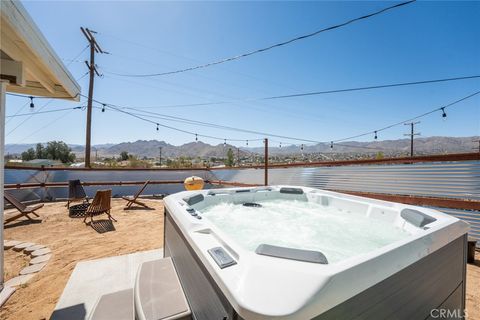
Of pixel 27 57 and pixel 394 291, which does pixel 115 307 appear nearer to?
pixel 394 291

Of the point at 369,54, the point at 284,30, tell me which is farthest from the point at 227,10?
the point at 369,54

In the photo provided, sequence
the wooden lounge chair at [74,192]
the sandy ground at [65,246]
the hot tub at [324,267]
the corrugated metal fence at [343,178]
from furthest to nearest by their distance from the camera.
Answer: the wooden lounge chair at [74,192], the corrugated metal fence at [343,178], the sandy ground at [65,246], the hot tub at [324,267]

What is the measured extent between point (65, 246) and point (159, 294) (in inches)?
96.6

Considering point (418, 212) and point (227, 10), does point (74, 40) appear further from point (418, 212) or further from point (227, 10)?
point (418, 212)

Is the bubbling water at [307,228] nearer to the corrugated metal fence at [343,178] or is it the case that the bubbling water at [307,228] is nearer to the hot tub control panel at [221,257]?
the hot tub control panel at [221,257]

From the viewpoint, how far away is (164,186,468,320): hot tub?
2.39 ft

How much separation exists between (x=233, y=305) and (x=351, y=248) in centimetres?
153

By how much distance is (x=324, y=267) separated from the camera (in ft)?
2.71

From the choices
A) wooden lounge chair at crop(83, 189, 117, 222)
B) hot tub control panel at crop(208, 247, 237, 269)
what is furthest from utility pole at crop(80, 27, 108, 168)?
hot tub control panel at crop(208, 247, 237, 269)

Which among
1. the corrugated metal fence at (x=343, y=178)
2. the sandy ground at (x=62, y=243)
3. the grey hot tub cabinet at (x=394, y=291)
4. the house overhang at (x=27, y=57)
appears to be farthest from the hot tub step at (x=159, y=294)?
the corrugated metal fence at (x=343, y=178)

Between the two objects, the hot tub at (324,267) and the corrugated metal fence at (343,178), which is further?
the corrugated metal fence at (343,178)

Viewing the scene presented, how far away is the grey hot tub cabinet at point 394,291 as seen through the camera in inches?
32.7

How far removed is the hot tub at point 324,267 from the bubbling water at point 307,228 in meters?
0.01

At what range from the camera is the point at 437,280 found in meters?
1.26
